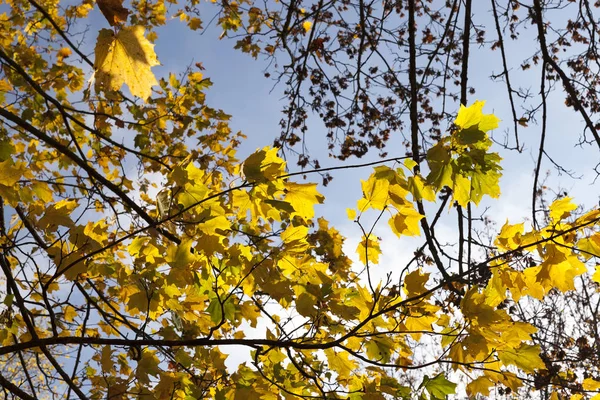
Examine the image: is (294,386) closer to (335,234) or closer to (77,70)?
(335,234)

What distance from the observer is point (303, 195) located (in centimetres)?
163

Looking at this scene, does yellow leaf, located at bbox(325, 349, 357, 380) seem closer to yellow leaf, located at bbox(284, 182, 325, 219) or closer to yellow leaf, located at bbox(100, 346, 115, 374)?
yellow leaf, located at bbox(284, 182, 325, 219)

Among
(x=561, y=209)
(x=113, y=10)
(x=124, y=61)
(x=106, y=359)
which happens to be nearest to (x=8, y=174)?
(x=124, y=61)

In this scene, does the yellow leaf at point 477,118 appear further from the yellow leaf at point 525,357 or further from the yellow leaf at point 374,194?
the yellow leaf at point 525,357

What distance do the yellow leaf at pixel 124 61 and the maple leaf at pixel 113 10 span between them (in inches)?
6.2

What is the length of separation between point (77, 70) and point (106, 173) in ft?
3.40

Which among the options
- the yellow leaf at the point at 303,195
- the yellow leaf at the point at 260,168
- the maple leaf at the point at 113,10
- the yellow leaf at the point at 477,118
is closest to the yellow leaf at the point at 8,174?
the maple leaf at the point at 113,10

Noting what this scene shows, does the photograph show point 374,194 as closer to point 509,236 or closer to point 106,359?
point 509,236

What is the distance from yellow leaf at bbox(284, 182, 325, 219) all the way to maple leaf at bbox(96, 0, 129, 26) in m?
0.71

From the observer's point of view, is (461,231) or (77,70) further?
(77,70)

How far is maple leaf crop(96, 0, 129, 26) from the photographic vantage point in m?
1.21

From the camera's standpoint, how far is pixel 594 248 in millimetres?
1487

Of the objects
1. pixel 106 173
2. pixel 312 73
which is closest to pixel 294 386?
pixel 106 173

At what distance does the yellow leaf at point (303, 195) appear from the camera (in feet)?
5.31
